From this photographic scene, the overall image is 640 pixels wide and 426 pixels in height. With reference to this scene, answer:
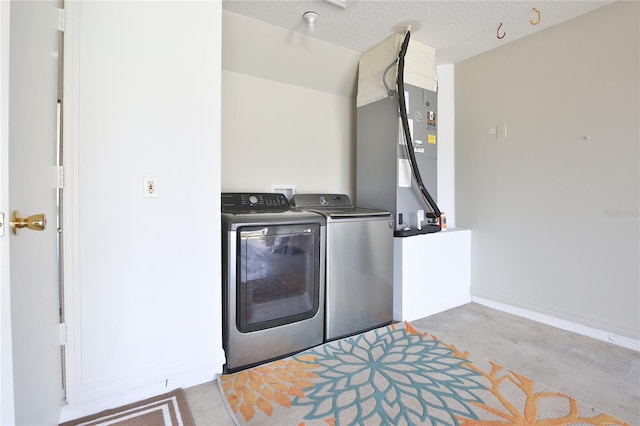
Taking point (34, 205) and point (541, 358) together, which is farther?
point (541, 358)

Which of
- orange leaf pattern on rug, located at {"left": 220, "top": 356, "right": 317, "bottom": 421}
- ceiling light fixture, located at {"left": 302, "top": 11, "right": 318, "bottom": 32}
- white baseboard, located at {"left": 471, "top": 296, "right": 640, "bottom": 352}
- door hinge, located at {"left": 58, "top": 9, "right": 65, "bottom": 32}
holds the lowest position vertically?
orange leaf pattern on rug, located at {"left": 220, "top": 356, "right": 317, "bottom": 421}

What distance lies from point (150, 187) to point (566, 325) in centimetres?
317

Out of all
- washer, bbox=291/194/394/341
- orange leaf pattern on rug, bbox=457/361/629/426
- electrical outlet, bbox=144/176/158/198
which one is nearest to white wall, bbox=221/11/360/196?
washer, bbox=291/194/394/341

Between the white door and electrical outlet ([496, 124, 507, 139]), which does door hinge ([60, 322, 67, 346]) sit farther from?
electrical outlet ([496, 124, 507, 139])

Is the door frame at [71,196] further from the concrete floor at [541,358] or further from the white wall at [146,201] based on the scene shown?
the concrete floor at [541,358]

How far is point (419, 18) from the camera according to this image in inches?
93.7

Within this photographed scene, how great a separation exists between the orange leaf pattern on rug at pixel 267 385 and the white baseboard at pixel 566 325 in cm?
199

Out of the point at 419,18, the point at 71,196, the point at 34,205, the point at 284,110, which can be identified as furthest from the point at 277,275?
the point at 419,18

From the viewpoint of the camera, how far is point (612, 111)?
225 cm

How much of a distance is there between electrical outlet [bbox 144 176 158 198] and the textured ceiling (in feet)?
4.62

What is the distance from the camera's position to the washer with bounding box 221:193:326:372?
185 centimetres

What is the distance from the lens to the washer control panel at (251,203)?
85.4 inches

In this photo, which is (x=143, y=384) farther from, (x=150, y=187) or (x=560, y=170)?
(x=560, y=170)

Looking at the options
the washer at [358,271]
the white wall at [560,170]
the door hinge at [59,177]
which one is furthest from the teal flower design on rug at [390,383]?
the door hinge at [59,177]
